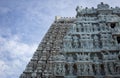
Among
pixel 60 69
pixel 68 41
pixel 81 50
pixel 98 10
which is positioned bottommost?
pixel 60 69

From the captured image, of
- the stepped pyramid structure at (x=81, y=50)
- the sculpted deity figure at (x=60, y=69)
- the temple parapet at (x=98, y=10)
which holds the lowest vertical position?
the sculpted deity figure at (x=60, y=69)

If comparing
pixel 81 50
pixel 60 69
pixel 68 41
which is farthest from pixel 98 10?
pixel 60 69

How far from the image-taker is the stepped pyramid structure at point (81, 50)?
21391 mm

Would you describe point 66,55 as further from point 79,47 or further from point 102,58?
point 102,58

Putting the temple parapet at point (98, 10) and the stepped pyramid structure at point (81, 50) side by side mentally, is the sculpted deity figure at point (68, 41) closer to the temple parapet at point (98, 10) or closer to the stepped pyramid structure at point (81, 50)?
the stepped pyramid structure at point (81, 50)

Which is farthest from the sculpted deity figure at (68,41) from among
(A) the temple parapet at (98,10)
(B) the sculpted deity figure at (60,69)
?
(A) the temple parapet at (98,10)

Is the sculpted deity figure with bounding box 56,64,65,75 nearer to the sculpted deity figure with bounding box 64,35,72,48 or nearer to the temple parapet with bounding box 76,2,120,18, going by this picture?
the sculpted deity figure with bounding box 64,35,72,48

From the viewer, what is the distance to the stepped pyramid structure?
70.2 feet

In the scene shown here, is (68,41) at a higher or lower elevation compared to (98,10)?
lower

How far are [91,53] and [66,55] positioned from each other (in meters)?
2.07

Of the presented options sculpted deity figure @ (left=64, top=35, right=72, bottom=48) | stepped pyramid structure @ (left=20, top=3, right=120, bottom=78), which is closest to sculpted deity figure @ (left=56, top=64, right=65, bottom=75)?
stepped pyramid structure @ (left=20, top=3, right=120, bottom=78)

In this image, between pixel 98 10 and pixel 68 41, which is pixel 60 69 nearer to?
pixel 68 41

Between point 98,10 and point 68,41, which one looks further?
point 98,10

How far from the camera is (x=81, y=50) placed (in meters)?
23.0
